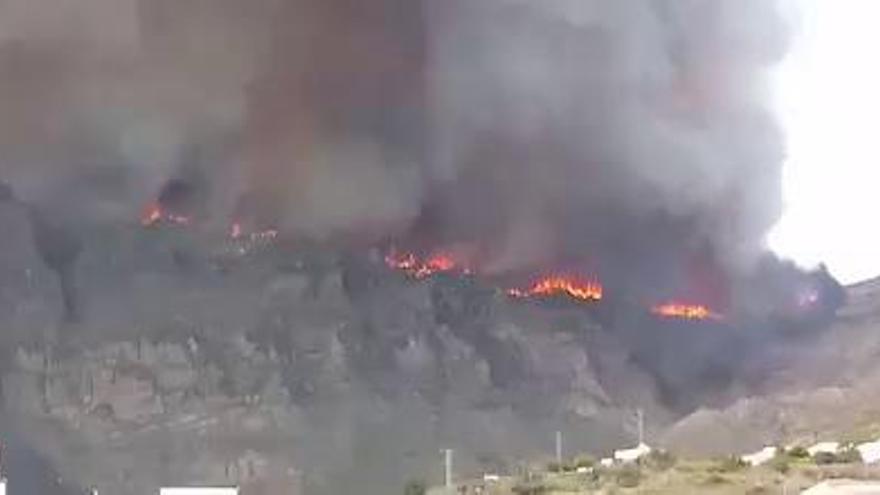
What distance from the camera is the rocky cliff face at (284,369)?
75750 mm

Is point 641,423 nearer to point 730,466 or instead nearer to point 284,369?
point 284,369

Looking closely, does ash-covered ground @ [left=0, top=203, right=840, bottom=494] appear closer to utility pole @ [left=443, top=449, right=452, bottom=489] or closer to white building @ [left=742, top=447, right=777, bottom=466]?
utility pole @ [left=443, top=449, right=452, bottom=489]

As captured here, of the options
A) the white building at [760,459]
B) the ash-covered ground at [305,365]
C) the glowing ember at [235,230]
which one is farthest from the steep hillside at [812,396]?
the glowing ember at [235,230]

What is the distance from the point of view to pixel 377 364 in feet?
283

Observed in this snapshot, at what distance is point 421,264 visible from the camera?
3666 inches

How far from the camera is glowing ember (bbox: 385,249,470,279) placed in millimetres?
92500

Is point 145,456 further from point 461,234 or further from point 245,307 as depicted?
point 461,234

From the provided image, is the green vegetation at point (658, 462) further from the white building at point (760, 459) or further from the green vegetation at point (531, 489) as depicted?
the green vegetation at point (531, 489)

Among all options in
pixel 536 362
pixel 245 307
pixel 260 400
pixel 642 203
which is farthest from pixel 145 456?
pixel 642 203

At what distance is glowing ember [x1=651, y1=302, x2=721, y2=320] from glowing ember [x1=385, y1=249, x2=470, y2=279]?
435 inches

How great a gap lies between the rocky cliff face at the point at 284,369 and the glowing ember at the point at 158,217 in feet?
2.11

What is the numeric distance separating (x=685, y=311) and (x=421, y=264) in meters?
14.9

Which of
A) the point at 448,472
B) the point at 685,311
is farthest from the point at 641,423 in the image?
the point at 448,472

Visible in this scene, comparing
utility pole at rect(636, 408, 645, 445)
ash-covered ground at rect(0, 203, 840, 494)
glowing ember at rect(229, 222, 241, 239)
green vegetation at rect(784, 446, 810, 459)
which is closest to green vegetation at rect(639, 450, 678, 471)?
green vegetation at rect(784, 446, 810, 459)
